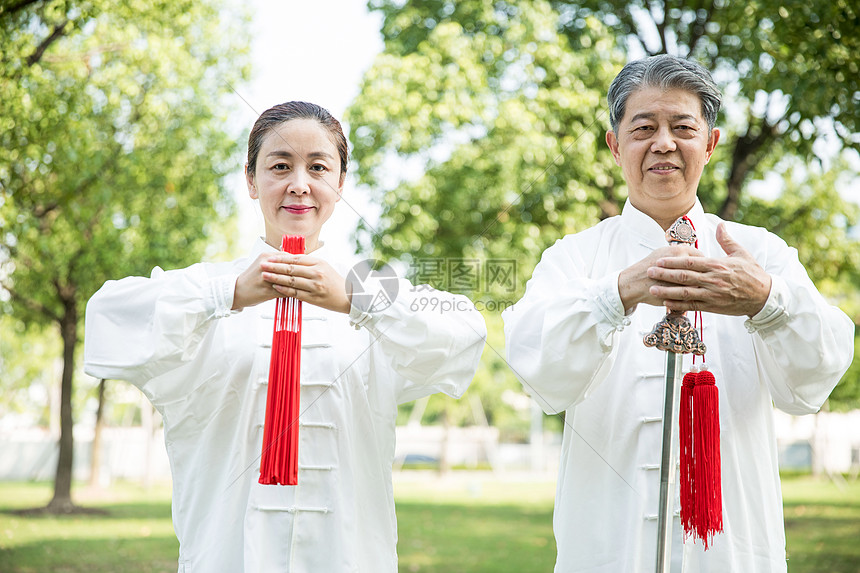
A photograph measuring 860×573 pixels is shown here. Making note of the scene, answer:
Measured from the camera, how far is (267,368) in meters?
2.38

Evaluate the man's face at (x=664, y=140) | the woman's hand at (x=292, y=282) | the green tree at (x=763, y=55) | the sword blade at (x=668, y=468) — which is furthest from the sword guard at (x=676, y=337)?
the green tree at (x=763, y=55)

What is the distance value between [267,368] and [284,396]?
188 mm

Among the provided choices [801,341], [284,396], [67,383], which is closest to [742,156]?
[801,341]

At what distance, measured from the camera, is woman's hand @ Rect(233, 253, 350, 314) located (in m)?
2.09

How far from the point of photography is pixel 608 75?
8008mm

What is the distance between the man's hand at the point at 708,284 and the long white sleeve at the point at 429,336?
53 centimetres

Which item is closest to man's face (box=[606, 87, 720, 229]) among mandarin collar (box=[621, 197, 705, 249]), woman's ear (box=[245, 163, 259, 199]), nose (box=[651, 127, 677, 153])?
nose (box=[651, 127, 677, 153])

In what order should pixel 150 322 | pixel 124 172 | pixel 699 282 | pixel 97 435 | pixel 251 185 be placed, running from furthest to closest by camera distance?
pixel 97 435
pixel 124 172
pixel 251 185
pixel 150 322
pixel 699 282

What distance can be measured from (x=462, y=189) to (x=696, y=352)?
627 cm

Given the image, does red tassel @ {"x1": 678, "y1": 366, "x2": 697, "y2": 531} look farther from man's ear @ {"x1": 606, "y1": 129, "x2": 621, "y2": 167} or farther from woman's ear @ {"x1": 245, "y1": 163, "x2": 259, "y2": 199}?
woman's ear @ {"x1": 245, "y1": 163, "x2": 259, "y2": 199}

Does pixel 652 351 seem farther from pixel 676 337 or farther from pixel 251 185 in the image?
pixel 251 185

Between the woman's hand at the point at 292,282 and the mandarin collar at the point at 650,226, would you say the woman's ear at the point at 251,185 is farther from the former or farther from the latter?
the mandarin collar at the point at 650,226

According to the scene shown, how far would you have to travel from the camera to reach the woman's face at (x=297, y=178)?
2.42 metres

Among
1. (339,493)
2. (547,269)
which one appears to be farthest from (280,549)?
(547,269)
